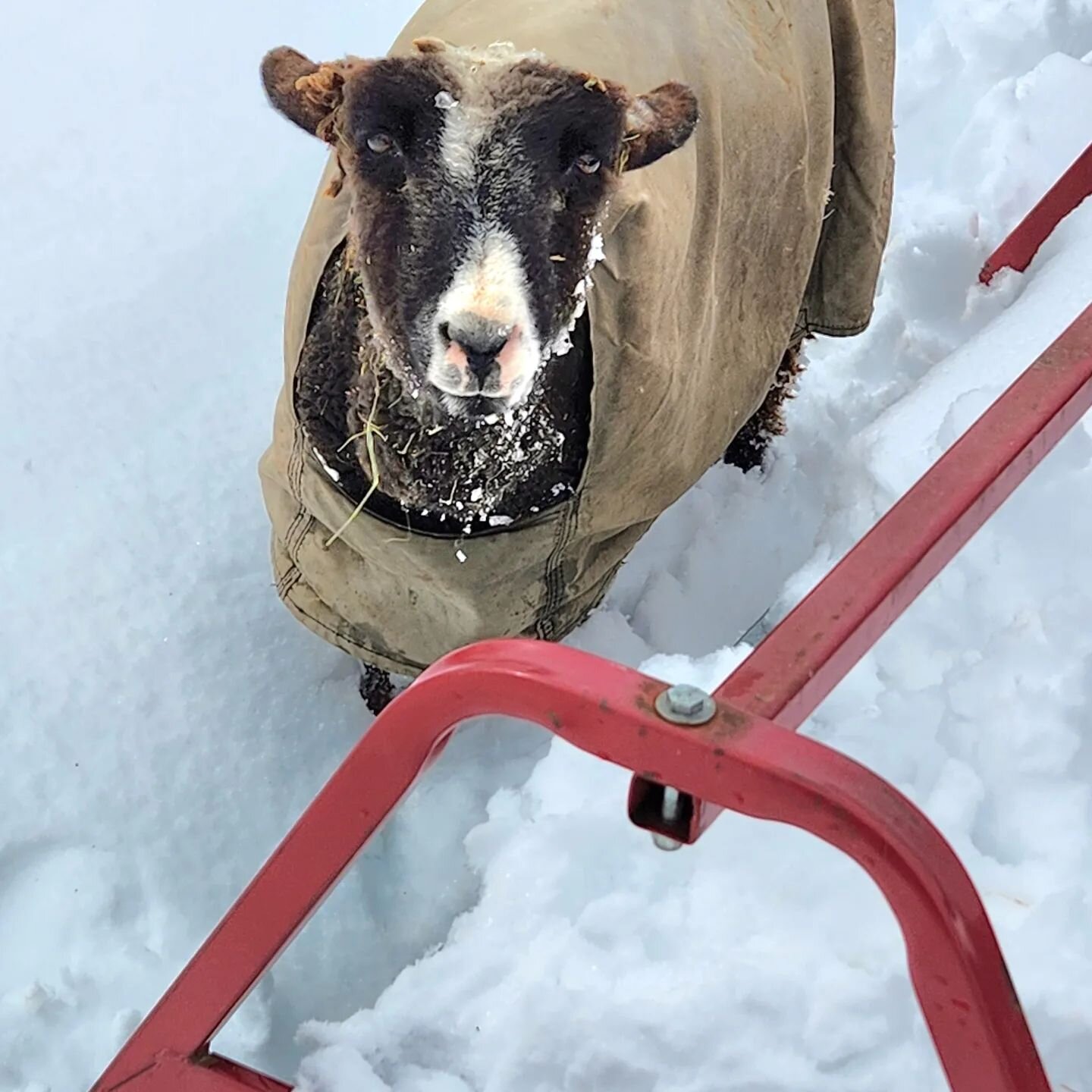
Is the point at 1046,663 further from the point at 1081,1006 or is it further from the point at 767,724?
the point at 767,724

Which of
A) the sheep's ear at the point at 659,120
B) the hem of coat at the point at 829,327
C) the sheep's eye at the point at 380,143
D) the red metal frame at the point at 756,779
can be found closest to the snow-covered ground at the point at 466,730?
the hem of coat at the point at 829,327

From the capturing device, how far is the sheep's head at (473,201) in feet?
4.61

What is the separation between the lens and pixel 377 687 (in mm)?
2068

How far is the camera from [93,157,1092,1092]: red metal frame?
2.89 ft

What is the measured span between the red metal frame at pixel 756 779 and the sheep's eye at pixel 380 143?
70 centimetres

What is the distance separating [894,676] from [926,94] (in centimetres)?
245

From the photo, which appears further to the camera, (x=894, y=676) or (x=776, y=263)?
(x=776, y=263)

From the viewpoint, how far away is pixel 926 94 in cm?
363

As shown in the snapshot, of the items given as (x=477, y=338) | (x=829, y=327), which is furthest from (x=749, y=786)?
(x=829, y=327)

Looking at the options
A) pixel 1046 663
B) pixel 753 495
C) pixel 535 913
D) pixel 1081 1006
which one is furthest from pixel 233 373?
pixel 1081 1006

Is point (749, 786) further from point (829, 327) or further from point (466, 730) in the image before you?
point (829, 327)

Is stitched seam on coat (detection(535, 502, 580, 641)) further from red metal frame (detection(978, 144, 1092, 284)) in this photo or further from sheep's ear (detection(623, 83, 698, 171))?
red metal frame (detection(978, 144, 1092, 284))

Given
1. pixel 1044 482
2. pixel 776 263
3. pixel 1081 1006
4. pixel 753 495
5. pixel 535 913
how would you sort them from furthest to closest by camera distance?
1. pixel 753 495
2. pixel 776 263
3. pixel 1044 482
4. pixel 535 913
5. pixel 1081 1006

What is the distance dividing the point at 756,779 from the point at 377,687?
4.16ft
